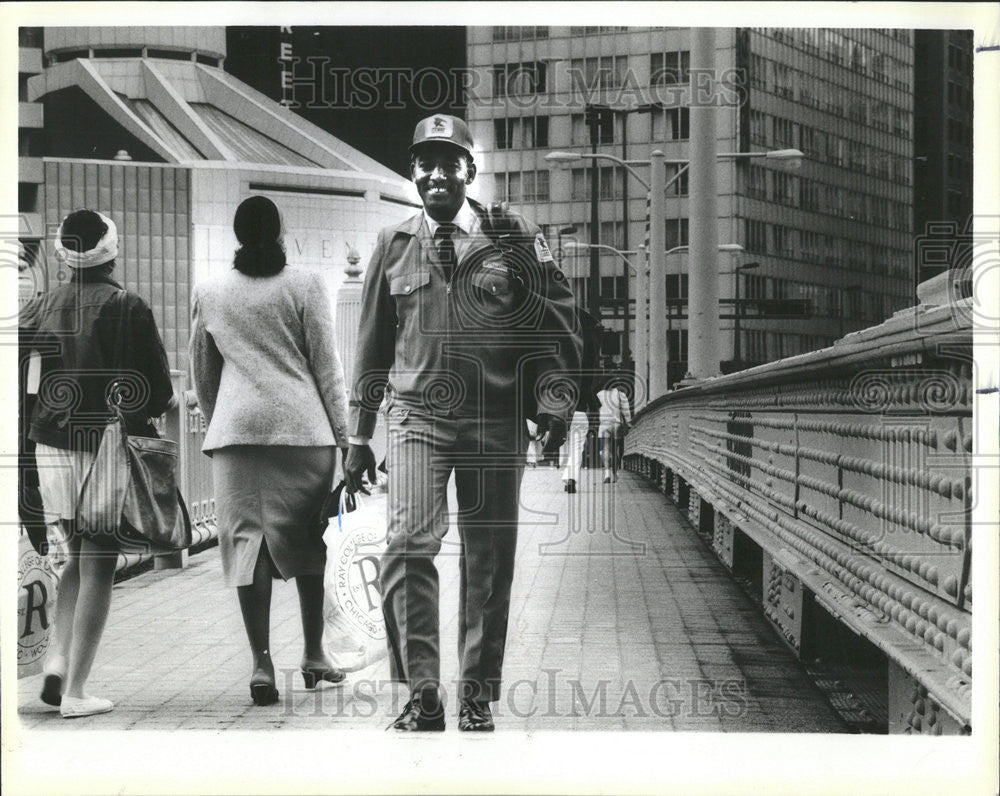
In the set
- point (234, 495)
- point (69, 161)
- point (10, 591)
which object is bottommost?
point (10, 591)

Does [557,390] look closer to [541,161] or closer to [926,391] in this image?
[541,161]

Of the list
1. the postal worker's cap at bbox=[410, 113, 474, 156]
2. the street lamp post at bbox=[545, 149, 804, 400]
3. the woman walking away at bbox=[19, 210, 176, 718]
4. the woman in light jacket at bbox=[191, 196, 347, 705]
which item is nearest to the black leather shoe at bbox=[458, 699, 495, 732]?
the woman in light jacket at bbox=[191, 196, 347, 705]

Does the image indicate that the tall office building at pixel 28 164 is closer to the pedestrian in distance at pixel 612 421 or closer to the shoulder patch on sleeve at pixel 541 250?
the shoulder patch on sleeve at pixel 541 250

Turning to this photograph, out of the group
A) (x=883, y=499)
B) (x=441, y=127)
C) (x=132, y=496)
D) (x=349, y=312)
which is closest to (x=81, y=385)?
(x=132, y=496)

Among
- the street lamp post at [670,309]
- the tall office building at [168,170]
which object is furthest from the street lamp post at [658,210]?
the tall office building at [168,170]

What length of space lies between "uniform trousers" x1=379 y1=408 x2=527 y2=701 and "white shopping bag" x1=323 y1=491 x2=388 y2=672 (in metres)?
0.07

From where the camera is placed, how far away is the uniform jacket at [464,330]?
489 cm

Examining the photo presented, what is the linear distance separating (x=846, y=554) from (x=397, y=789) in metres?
1.75

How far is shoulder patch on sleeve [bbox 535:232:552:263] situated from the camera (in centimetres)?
498

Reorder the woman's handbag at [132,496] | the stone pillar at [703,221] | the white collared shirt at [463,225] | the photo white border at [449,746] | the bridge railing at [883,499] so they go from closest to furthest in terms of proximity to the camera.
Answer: the bridge railing at [883,499] → the photo white border at [449,746] → the white collared shirt at [463,225] → the woman's handbag at [132,496] → the stone pillar at [703,221]

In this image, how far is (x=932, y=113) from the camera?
17.3 feet

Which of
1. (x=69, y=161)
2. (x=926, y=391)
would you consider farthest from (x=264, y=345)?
(x=926, y=391)

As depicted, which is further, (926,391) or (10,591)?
(10,591)

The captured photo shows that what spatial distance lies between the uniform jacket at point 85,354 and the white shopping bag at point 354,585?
789mm
